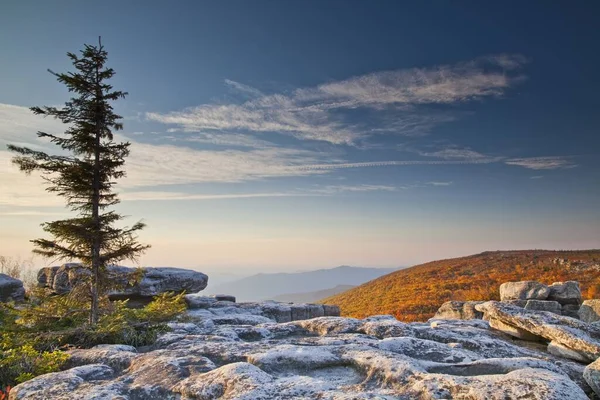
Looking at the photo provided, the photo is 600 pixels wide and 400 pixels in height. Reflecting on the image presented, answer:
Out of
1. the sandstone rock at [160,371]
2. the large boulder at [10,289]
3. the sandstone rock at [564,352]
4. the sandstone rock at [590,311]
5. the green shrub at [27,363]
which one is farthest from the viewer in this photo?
the large boulder at [10,289]

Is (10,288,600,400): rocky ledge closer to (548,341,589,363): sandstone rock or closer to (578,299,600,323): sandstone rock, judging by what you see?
(548,341,589,363): sandstone rock

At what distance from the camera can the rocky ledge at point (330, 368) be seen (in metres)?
5.40

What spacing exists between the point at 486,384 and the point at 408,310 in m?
28.5

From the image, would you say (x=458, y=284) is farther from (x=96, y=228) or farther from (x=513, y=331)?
(x=96, y=228)

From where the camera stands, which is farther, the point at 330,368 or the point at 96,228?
the point at 96,228

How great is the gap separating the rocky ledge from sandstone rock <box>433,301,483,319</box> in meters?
8.05

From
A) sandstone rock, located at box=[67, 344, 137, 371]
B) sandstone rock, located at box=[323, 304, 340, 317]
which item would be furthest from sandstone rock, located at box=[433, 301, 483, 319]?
sandstone rock, located at box=[67, 344, 137, 371]

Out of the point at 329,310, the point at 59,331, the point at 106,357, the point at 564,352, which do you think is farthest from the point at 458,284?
the point at 106,357

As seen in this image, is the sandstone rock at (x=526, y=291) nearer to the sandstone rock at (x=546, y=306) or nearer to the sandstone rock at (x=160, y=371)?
the sandstone rock at (x=546, y=306)

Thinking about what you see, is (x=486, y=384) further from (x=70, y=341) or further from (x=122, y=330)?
(x=70, y=341)

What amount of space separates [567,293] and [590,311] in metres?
3.57

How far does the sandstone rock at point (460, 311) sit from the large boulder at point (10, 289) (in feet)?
87.3

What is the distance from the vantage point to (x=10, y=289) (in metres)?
24.1

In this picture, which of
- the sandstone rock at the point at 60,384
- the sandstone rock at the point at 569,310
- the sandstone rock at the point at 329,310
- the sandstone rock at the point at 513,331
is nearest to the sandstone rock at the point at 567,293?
the sandstone rock at the point at 569,310
